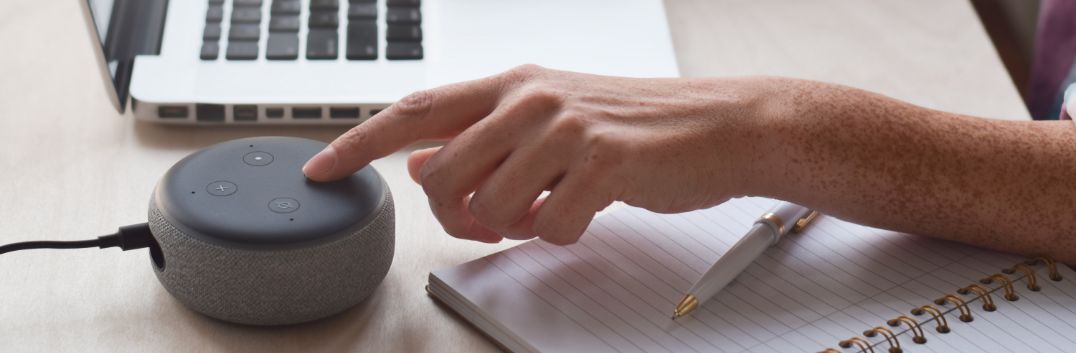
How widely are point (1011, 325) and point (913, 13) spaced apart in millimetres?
541

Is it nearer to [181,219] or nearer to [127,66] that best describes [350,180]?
[181,219]

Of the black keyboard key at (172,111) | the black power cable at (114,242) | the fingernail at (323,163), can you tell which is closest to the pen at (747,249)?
the fingernail at (323,163)

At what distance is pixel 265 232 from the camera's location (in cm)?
63

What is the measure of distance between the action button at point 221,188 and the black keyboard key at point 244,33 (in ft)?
1.01

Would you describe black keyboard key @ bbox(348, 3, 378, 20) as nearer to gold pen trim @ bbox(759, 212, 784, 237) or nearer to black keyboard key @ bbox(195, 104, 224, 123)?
black keyboard key @ bbox(195, 104, 224, 123)

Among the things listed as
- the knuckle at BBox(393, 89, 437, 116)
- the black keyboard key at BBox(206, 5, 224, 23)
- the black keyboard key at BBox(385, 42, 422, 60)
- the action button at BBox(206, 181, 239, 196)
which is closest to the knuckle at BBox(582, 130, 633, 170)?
the knuckle at BBox(393, 89, 437, 116)

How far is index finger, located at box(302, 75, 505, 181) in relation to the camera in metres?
0.68

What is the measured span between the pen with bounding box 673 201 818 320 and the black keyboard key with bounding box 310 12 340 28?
42cm

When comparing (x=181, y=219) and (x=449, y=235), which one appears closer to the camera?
(x=181, y=219)

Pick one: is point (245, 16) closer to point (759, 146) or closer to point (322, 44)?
point (322, 44)

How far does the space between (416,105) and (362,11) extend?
12.6 inches

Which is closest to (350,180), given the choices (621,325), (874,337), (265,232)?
(265,232)

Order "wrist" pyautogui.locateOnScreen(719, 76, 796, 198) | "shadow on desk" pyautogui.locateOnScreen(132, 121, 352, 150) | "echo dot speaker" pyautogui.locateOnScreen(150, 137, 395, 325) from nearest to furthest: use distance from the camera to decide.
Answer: "echo dot speaker" pyautogui.locateOnScreen(150, 137, 395, 325) → "wrist" pyautogui.locateOnScreen(719, 76, 796, 198) → "shadow on desk" pyautogui.locateOnScreen(132, 121, 352, 150)

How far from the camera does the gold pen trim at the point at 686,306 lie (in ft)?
2.20
